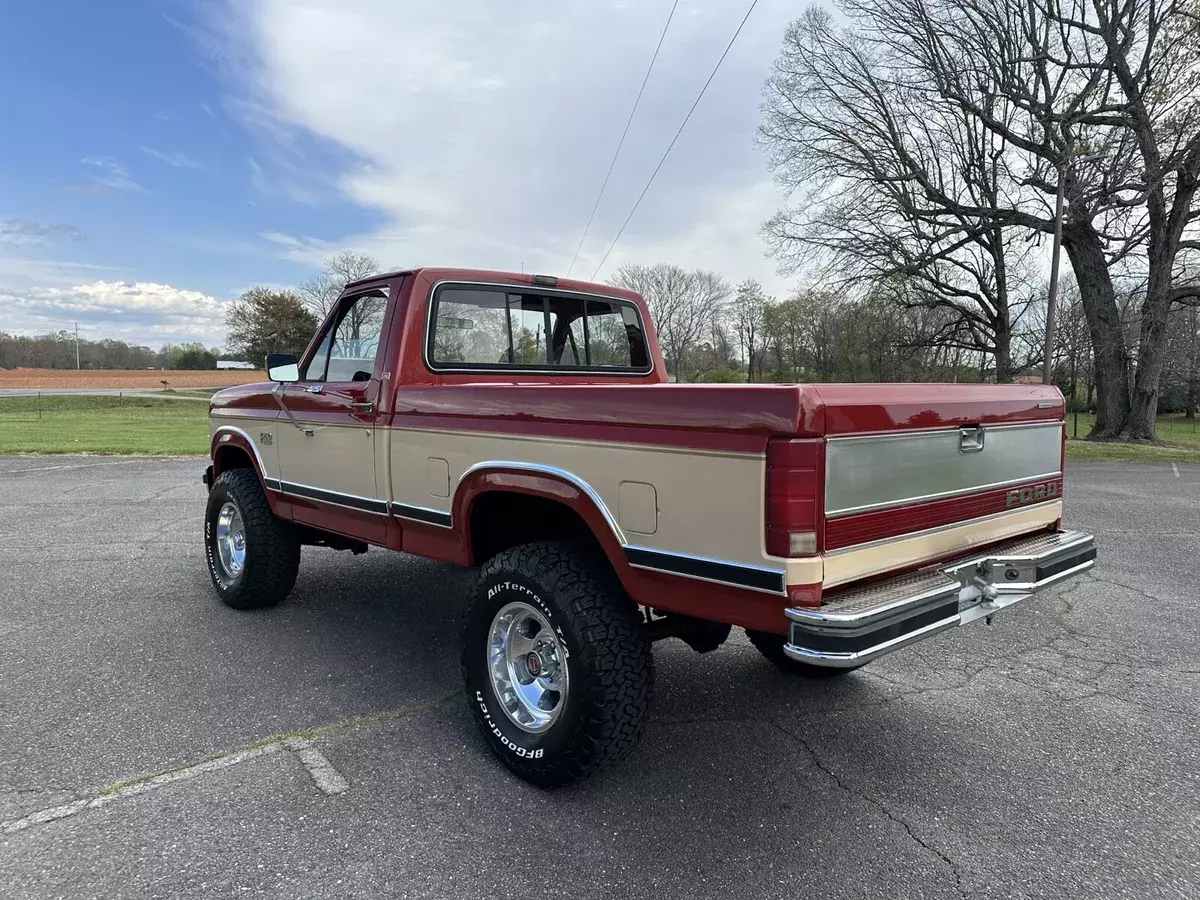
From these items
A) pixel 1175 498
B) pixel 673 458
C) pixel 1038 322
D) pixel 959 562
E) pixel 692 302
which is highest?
pixel 692 302

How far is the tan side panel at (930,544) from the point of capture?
2.34 metres

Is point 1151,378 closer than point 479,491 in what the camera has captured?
No

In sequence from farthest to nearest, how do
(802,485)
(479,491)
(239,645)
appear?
(239,645) < (479,491) < (802,485)

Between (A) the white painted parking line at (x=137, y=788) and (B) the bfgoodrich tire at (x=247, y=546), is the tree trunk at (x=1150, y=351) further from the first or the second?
(A) the white painted parking line at (x=137, y=788)

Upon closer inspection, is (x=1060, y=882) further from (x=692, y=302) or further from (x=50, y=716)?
(x=692, y=302)

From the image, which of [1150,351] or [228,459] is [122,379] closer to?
[228,459]

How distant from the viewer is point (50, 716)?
3379 mm

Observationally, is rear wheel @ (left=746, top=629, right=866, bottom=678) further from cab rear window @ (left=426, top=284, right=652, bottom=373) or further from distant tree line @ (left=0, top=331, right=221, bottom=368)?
distant tree line @ (left=0, top=331, right=221, bottom=368)

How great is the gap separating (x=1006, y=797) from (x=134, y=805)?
10.6ft

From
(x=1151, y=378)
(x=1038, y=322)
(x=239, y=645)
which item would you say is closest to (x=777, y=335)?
(x=1038, y=322)

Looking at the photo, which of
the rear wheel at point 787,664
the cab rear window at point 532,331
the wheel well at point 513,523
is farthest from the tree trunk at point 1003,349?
the wheel well at point 513,523

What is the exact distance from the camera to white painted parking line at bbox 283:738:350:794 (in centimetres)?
284

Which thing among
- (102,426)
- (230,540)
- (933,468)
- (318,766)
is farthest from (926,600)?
(102,426)

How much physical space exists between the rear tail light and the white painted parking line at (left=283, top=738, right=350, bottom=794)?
1.92 metres
